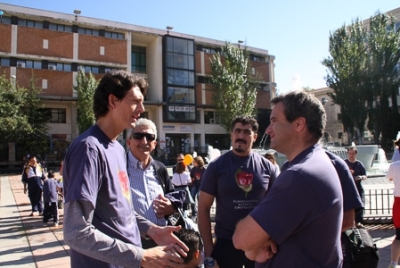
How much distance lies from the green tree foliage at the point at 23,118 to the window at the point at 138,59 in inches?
501

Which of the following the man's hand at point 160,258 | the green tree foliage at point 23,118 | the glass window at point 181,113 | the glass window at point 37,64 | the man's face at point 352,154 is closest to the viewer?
the man's hand at point 160,258

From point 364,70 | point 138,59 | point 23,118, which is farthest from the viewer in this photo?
point 138,59

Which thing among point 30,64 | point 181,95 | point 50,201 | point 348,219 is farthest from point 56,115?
point 348,219

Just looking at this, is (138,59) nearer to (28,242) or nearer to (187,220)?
(28,242)

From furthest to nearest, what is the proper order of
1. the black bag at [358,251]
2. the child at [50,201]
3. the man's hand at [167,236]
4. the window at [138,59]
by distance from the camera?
the window at [138,59] < the child at [50,201] < the black bag at [358,251] < the man's hand at [167,236]

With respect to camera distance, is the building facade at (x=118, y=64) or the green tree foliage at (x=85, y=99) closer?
the green tree foliage at (x=85, y=99)

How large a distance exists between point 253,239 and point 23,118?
29.5 m

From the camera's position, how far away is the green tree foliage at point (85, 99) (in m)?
29.7

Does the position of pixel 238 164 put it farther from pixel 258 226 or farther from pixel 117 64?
pixel 117 64

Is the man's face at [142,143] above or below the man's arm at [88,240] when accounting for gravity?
above

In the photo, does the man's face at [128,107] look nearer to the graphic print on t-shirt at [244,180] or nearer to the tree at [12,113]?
→ the graphic print on t-shirt at [244,180]

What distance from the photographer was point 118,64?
35531mm

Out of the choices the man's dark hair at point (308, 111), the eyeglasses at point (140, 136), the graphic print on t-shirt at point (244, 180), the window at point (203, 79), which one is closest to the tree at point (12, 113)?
the window at point (203, 79)

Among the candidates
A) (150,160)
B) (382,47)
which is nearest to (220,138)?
(382,47)
